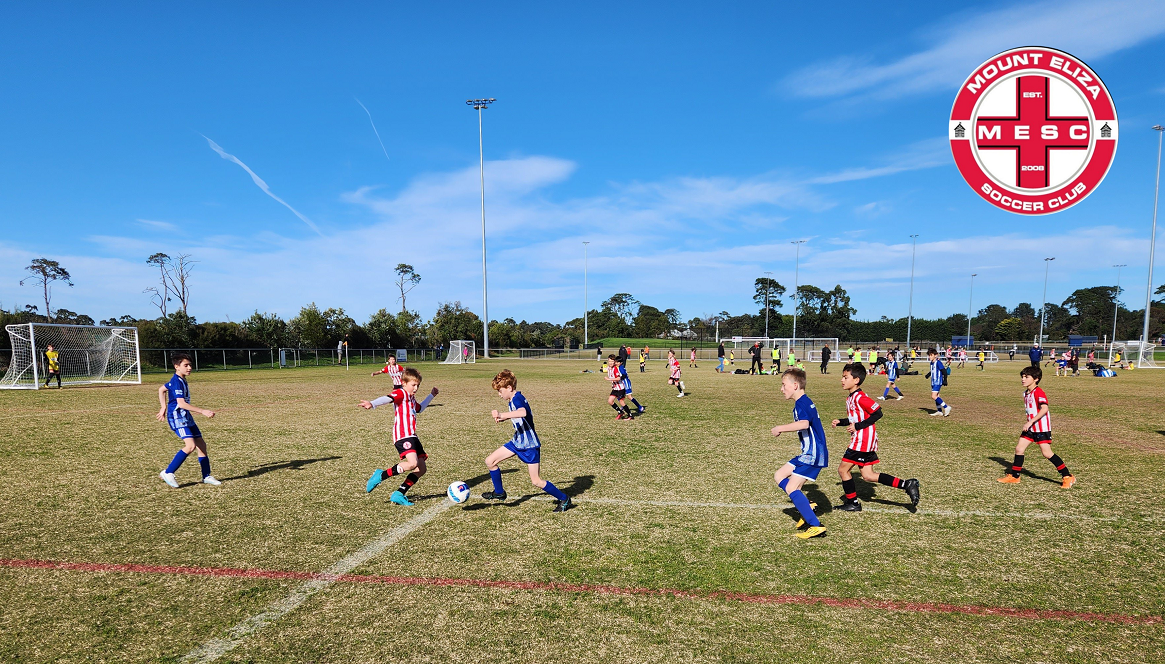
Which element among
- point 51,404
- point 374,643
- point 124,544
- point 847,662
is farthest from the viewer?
point 51,404

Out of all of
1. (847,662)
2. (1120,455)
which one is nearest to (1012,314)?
(1120,455)

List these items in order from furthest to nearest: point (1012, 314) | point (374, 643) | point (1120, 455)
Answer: point (1012, 314) → point (1120, 455) → point (374, 643)

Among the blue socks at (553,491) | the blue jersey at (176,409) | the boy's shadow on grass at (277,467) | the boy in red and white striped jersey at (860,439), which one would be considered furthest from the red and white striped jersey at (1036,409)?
the blue jersey at (176,409)

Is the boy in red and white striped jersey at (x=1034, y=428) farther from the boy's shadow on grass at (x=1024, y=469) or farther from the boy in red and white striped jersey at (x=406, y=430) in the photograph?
the boy in red and white striped jersey at (x=406, y=430)

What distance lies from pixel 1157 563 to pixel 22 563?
11070 millimetres

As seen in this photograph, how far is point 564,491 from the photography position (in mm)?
7574

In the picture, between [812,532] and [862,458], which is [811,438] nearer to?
[812,532]

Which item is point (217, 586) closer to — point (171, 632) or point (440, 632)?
point (171, 632)

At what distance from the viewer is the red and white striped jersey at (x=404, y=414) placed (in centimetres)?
672

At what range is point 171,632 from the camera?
12.8 feet

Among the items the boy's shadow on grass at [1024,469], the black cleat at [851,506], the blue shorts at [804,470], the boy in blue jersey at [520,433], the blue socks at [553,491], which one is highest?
the boy in blue jersey at [520,433]

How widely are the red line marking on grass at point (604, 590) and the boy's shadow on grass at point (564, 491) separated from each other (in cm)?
211

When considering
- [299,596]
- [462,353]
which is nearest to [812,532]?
[299,596]

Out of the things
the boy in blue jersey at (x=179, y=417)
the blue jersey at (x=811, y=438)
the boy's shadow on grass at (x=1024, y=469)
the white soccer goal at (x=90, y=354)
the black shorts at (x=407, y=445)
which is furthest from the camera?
the white soccer goal at (x=90, y=354)
